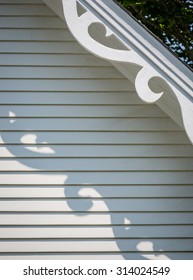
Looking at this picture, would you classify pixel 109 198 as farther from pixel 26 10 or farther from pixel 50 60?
pixel 26 10

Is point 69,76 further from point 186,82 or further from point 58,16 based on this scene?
point 186,82

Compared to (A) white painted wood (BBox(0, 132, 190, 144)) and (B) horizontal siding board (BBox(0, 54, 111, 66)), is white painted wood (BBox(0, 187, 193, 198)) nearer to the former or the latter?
(A) white painted wood (BBox(0, 132, 190, 144))

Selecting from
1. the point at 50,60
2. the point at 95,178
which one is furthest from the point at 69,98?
the point at 95,178

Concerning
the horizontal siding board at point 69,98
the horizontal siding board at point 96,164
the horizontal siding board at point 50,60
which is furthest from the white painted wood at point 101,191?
the horizontal siding board at point 50,60

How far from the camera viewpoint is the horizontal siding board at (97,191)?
440cm

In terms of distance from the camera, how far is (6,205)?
4391mm

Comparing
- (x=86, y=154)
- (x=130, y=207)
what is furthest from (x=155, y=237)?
(x=86, y=154)

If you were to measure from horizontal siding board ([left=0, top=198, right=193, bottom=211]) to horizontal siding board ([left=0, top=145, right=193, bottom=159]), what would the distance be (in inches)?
16.9

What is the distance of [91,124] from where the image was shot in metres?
4.51

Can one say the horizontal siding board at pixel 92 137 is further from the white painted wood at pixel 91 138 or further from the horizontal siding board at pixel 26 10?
the horizontal siding board at pixel 26 10

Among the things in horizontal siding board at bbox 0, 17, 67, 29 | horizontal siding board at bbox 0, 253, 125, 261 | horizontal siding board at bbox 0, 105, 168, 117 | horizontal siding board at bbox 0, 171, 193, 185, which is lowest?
horizontal siding board at bbox 0, 253, 125, 261

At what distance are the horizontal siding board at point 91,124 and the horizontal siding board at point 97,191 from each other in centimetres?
57

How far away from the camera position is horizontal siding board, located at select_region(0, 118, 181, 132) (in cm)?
449

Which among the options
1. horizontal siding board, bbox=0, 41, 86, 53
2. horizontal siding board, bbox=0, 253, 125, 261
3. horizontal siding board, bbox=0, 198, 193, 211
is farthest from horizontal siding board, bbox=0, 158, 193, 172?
horizontal siding board, bbox=0, 41, 86, 53
